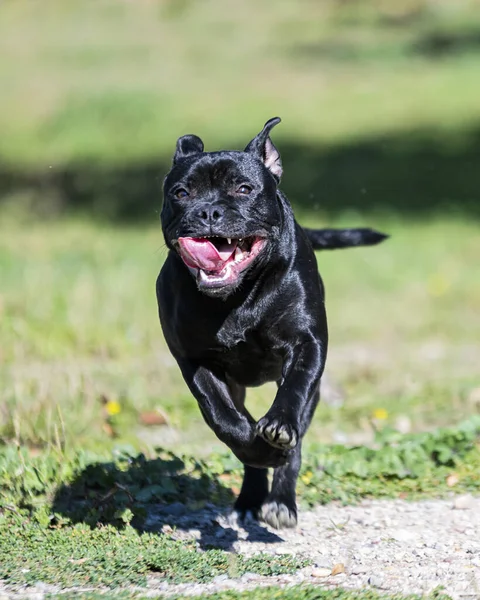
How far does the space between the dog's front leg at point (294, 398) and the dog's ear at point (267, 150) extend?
878 millimetres

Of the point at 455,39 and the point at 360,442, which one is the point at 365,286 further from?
the point at 455,39

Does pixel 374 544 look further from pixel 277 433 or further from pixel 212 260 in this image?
pixel 212 260

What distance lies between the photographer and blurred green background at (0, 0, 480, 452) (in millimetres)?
8164

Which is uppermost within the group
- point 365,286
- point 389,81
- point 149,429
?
point 389,81

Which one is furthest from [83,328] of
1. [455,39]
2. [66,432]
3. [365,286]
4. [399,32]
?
[399,32]

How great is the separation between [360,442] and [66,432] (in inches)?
73.8

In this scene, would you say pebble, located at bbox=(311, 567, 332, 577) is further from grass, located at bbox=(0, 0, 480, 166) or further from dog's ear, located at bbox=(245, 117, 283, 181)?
grass, located at bbox=(0, 0, 480, 166)

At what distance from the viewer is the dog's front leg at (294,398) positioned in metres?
4.79

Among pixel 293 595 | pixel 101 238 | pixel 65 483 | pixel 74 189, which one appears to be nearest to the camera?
pixel 293 595

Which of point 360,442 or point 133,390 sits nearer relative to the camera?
point 360,442

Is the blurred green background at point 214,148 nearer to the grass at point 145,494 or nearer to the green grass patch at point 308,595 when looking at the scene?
the grass at point 145,494

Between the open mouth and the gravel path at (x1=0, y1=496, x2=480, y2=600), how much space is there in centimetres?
125

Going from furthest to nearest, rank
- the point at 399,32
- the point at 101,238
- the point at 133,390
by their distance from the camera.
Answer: the point at 399,32 → the point at 101,238 → the point at 133,390

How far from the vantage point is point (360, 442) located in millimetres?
7457
